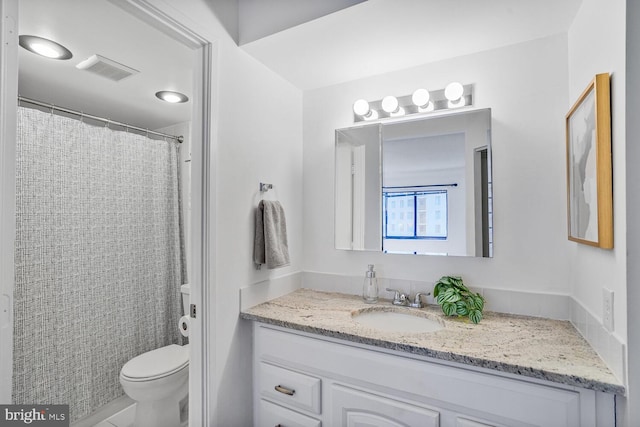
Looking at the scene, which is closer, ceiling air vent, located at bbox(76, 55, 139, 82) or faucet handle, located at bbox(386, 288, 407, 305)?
faucet handle, located at bbox(386, 288, 407, 305)

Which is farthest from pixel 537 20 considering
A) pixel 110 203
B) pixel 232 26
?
pixel 110 203

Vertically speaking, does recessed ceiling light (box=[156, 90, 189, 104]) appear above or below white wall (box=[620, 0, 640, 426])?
above

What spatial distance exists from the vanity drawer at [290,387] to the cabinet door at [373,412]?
0.27ft

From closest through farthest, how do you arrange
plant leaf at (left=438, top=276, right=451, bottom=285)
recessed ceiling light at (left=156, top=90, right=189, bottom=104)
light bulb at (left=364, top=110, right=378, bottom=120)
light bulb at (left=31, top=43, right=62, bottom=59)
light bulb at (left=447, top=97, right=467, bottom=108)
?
plant leaf at (left=438, top=276, right=451, bottom=285), light bulb at (left=447, top=97, right=467, bottom=108), light bulb at (left=31, top=43, right=62, bottom=59), light bulb at (left=364, top=110, right=378, bottom=120), recessed ceiling light at (left=156, top=90, right=189, bottom=104)

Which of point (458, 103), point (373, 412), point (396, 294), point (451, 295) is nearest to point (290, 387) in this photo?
point (373, 412)

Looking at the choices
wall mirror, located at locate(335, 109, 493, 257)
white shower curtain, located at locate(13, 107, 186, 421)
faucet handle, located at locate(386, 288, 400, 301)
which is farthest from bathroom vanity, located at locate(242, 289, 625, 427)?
white shower curtain, located at locate(13, 107, 186, 421)

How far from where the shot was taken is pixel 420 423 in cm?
111

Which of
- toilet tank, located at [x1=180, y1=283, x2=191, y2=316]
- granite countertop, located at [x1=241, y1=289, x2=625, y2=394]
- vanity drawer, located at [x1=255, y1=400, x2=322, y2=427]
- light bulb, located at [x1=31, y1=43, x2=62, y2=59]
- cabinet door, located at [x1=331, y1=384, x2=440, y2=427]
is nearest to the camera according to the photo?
granite countertop, located at [x1=241, y1=289, x2=625, y2=394]

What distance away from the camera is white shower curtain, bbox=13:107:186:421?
1841mm

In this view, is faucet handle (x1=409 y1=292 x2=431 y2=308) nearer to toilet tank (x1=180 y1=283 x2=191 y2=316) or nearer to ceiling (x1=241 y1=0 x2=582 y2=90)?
ceiling (x1=241 y1=0 x2=582 y2=90)

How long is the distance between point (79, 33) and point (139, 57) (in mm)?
287

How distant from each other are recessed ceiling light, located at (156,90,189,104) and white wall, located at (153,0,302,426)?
991 mm

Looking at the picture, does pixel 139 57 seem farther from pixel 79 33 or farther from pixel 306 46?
pixel 306 46

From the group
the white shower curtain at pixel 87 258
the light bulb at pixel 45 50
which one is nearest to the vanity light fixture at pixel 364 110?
the light bulb at pixel 45 50
